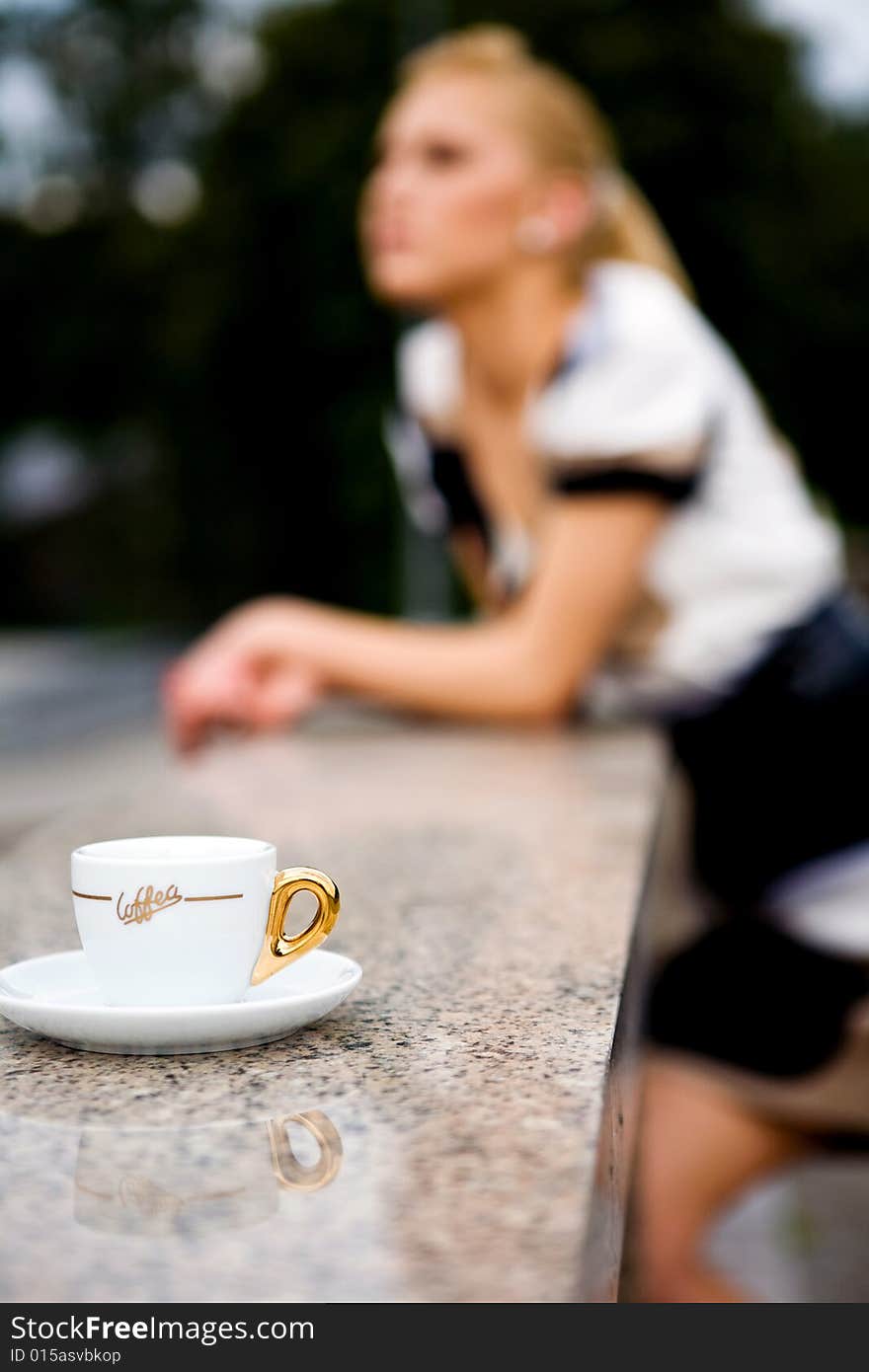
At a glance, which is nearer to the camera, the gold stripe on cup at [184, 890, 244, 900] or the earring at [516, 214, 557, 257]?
the gold stripe on cup at [184, 890, 244, 900]

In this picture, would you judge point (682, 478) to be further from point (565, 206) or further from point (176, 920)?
point (176, 920)

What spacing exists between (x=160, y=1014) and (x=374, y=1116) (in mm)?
150

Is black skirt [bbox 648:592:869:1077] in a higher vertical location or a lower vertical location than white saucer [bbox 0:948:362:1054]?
lower

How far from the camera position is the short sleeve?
2547mm

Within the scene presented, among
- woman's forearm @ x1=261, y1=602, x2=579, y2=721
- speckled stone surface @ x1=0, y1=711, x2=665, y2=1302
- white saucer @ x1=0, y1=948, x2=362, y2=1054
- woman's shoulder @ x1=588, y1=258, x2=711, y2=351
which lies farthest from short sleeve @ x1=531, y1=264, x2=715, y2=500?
white saucer @ x1=0, y1=948, x2=362, y2=1054

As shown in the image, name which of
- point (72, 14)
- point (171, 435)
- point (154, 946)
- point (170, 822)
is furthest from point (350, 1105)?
point (171, 435)

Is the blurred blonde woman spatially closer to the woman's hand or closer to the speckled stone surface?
the woman's hand

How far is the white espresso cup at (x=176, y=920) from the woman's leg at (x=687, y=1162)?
146 cm

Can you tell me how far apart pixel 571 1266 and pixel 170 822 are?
1366 mm

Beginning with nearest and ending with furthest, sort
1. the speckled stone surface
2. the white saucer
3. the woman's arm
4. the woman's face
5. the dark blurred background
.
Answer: the speckled stone surface < the white saucer < the woman's arm < the woman's face < the dark blurred background

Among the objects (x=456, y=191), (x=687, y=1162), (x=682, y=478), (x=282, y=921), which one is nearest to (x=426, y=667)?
(x=682, y=478)

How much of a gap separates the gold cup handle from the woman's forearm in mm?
1609

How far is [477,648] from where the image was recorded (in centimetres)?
273

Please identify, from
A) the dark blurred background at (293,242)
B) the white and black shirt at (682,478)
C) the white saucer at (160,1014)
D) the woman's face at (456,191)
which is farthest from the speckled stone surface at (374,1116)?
the dark blurred background at (293,242)
